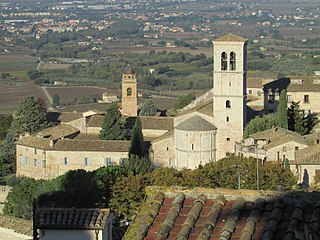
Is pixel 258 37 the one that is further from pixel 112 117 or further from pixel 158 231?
pixel 158 231

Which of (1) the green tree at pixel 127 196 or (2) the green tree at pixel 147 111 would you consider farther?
(2) the green tree at pixel 147 111

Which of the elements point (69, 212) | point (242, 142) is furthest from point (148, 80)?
point (69, 212)

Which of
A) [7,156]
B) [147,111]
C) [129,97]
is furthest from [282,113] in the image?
[147,111]

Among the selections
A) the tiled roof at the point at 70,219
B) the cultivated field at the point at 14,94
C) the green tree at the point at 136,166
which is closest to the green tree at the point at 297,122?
the green tree at the point at 136,166

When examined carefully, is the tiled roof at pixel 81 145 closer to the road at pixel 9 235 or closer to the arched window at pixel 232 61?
the arched window at pixel 232 61

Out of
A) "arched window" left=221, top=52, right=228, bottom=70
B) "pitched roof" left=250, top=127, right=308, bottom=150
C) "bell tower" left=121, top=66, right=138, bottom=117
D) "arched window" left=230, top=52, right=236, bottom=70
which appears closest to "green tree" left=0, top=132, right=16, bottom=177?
"bell tower" left=121, top=66, right=138, bottom=117

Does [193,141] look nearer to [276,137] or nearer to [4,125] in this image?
[276,137]

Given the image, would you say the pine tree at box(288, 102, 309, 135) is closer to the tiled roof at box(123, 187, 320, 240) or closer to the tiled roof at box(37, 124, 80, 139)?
the tiled roof at box(37, 124, 80, 139)
